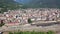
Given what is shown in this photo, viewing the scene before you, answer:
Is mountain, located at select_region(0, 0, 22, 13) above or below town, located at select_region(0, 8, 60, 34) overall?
above

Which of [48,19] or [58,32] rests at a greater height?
[48,19]

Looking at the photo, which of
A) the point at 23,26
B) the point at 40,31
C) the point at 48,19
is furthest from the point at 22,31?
the point at 48,19

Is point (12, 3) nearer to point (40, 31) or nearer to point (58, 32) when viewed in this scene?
point (40, 31)

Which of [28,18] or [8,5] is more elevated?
[8,5]

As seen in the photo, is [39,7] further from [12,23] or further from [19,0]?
[12,23]

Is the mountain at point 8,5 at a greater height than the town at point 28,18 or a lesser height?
greater

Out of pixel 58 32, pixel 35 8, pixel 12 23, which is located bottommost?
pixel 58 32

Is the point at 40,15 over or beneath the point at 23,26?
over

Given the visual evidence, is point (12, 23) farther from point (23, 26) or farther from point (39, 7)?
point (39, 7)
